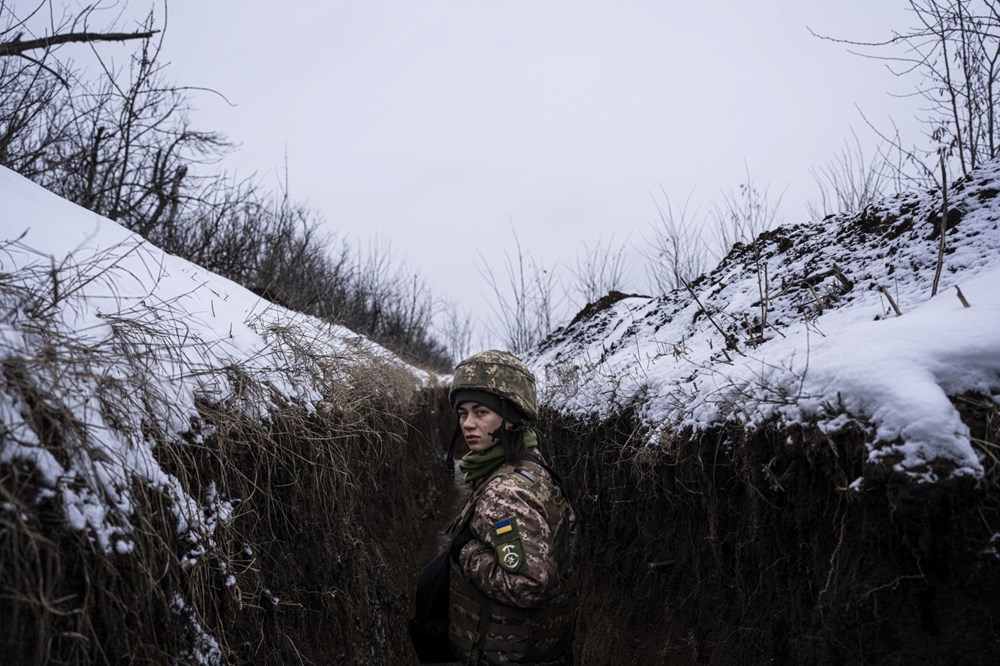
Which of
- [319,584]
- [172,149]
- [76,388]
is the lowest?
[319,584]

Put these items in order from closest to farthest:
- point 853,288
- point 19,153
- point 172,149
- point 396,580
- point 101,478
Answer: point 101,478
point 853,288
point 396,580
point 19,153
point 172,149

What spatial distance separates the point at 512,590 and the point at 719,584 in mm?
1090

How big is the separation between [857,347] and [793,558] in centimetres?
94

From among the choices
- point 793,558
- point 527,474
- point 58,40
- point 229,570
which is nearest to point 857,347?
point 793,558

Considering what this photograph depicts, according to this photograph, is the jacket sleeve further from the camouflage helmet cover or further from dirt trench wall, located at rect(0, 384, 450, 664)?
dirt trench wall, located at rect(0, 384, 450, 664)

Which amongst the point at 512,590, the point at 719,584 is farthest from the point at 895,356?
the point at 512,590

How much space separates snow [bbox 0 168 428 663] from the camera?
1408 millimetres

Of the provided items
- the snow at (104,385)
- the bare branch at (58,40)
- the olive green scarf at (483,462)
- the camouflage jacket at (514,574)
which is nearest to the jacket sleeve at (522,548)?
the camouflage jacket at (514,574)

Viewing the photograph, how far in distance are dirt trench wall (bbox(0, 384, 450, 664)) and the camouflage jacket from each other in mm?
747

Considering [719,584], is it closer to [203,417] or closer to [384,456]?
[203,417]

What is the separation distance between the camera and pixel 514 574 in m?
2.18

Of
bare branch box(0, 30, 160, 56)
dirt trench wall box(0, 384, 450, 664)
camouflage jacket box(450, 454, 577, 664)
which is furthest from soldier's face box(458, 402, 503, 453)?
bare branch box(0, 30, 160, 56)

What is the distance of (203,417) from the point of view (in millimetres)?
2176

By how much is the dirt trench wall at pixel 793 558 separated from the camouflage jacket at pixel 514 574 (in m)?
0.75
